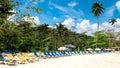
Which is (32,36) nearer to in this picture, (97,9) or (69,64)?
(97,9)

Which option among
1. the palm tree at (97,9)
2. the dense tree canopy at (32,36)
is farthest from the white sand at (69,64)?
the palm tree at (97,9)

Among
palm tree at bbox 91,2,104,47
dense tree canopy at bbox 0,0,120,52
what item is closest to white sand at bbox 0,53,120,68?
dense tree canopy at bbox 0,0,120,52

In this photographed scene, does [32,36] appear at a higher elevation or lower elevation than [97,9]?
lower

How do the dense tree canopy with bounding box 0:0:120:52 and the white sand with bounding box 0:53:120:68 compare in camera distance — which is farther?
the dense tree canopy with bounding box 0:0:120:52

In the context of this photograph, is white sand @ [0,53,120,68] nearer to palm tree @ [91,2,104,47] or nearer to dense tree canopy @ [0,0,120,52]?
dense tree canopy @ [0,0,120,52]

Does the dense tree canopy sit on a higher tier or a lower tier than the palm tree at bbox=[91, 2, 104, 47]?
lower

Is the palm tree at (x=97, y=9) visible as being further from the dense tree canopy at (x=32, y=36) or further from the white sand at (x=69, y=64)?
the white sand at (x=69, y=64)

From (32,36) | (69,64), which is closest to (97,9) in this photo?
(32,36)

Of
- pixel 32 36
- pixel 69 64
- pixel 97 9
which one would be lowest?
pixel 69 64

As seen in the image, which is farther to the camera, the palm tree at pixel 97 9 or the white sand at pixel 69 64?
the palm tree at pixel 97 9

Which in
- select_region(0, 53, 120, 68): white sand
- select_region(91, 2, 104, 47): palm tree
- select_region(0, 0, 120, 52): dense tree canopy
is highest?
select_region(91, 2, 104, 47): palm tree

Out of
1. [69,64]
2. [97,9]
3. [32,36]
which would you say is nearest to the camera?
[69,64]

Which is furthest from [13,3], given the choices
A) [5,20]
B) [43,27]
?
[43,27]

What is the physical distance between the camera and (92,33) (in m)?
89.6
